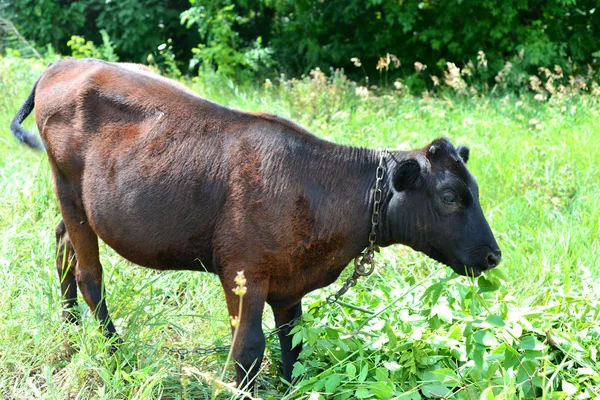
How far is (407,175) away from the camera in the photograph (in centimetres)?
374

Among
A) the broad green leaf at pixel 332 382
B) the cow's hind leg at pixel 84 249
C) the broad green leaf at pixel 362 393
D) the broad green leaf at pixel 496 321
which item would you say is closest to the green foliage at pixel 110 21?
the cow's hind leg at pixel 84 249

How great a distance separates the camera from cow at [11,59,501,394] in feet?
12.2

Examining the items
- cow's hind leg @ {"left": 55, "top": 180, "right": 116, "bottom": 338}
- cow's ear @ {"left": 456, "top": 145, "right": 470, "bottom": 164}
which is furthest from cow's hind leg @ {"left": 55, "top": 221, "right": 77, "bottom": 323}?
cow's ear @ {"left": 456, "top": 145, "right": 470, "bottom": 164}

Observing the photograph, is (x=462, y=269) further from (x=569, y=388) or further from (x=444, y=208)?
(x=569, y=388)

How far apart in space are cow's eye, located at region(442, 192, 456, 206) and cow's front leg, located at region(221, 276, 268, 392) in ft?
3.26

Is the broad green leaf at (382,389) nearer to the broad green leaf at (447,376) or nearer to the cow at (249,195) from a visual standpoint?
the broad green leaf at (447,376)

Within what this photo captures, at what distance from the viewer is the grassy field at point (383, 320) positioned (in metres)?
3.74

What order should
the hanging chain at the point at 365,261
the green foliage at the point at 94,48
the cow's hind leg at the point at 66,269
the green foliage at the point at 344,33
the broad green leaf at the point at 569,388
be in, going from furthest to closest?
1. the green foliage at the point at 344,33
2. the green foliage at the point at 94,48
3. the cow's hind leg at the point at 66,269
4. the hanging chain at the point at 365,261
5. the broad green leaf at the point at 569,388

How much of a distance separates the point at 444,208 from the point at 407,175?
A: 0.25 meters

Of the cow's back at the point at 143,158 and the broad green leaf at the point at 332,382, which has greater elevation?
the cow's back at the point at 143,158

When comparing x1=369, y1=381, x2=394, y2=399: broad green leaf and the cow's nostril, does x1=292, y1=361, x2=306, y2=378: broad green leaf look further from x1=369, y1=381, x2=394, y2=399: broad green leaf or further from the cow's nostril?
the cow's nostril

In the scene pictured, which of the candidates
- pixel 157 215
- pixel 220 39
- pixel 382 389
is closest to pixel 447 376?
pixel 382 389

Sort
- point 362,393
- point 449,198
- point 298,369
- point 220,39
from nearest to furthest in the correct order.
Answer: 1. point 362,393
2. point 449,198
3. point 298,369
4. point 220,39

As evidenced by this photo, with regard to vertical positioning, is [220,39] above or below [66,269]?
below
